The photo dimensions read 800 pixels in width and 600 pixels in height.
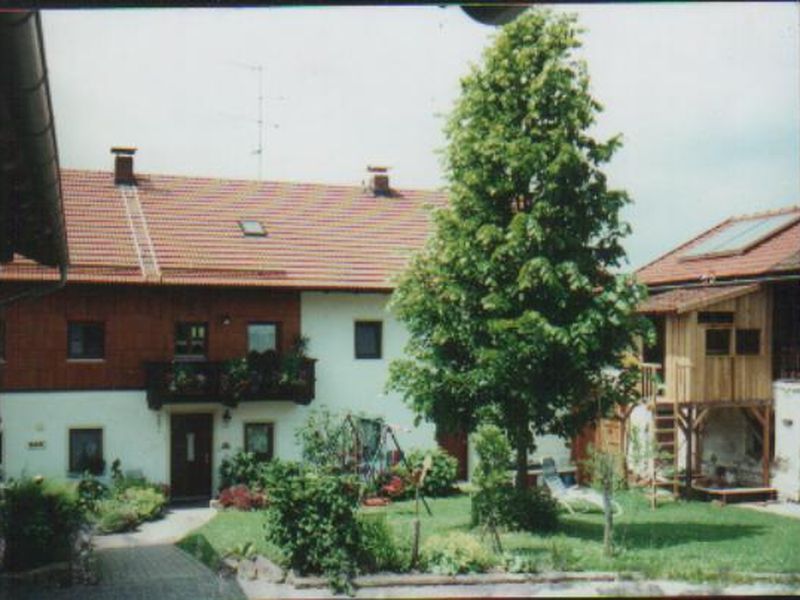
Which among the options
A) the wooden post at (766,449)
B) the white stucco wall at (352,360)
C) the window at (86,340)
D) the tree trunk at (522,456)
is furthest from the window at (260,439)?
the wooden post at (766,449)

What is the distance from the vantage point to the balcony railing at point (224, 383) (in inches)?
661

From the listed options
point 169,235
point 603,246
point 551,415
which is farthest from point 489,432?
point 169,235

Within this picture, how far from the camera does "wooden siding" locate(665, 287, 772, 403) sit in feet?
59.9

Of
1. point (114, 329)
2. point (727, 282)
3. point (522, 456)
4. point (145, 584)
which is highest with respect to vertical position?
point (727, 282)

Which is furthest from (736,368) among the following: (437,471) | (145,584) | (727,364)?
(145,584)

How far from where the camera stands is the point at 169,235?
17.9 meters

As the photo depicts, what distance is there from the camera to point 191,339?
17516 millimetres

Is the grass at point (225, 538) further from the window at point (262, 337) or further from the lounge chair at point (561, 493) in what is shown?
the lounge chair at point (561, 493)

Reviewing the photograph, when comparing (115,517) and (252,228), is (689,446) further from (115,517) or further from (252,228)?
(115,517)

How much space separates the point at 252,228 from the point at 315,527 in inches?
372

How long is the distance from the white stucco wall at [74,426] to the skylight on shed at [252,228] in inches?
164

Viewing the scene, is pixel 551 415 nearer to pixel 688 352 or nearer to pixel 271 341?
pixel 688 352

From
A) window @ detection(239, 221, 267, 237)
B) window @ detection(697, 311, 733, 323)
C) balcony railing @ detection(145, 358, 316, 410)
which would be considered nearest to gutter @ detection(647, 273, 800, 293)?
window @ detection(697, 311, 733, 323)

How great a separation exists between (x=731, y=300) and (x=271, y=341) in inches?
385
